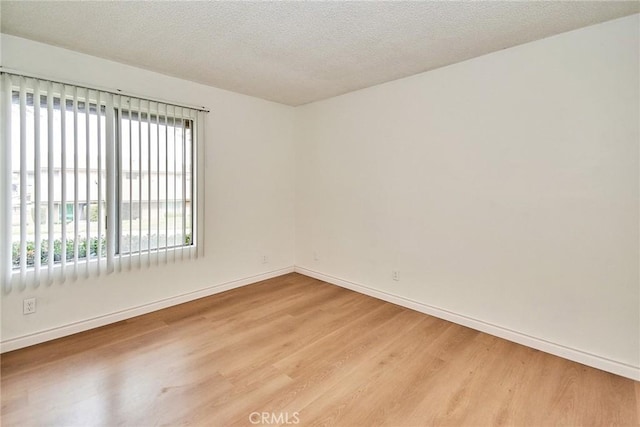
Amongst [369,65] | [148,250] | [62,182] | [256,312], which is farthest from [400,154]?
[62,182]

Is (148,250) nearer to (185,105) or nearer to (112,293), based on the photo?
(112,293)

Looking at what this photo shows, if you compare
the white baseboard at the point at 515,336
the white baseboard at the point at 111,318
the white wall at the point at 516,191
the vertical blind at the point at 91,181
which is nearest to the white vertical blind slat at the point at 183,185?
the vertical blind at the point at 91,181

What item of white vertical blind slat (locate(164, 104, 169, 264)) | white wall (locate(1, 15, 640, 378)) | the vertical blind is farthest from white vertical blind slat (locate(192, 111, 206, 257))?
white vertical blind slat (locate(164, 104, 169, 264))

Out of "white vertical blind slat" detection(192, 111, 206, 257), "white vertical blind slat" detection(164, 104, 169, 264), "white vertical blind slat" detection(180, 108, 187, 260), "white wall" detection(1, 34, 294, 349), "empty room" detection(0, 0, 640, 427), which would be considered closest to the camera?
"empty room" detection(0, 0, 640, 427)

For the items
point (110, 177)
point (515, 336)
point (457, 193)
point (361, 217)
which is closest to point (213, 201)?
point (110, 177)

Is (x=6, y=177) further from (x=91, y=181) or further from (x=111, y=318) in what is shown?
(x=111, y=318)

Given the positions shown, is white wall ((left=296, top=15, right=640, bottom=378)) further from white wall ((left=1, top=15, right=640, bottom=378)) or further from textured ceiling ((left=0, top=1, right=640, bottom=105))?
textured ceiling ((left=0, top=1, right=640, bottom=105))

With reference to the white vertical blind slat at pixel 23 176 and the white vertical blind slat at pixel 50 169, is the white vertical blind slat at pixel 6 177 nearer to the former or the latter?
the white vertical blind slat at pixel 23 176

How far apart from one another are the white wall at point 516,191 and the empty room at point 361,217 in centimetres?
1

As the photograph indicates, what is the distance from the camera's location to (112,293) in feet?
9.37

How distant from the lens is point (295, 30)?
2219mm

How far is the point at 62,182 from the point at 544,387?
12.5 feet

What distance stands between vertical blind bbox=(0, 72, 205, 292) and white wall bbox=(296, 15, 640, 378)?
6.45 feet

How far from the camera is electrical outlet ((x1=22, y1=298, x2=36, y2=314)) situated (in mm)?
2412
